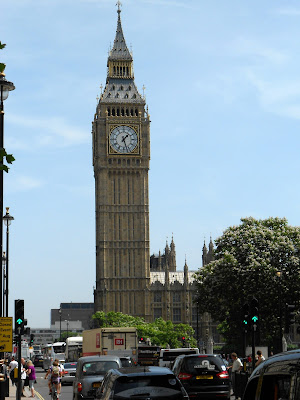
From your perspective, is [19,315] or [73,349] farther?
[73,349]

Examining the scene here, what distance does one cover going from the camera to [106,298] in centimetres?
12150

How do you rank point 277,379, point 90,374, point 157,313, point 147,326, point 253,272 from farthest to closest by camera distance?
point 157,313 < point 147,326 < point 253,272 < point 90,374 < point 277,379

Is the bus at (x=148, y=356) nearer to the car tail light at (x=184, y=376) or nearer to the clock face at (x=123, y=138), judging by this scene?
the car tail light at (x=184, y=376)

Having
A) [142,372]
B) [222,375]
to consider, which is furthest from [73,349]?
[142,372]

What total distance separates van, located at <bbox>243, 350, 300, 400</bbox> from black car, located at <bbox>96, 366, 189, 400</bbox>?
19.4ft

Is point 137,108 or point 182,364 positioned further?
point 137,108

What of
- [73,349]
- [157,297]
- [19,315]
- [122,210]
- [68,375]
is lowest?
[68,375]

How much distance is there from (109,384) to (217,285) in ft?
125

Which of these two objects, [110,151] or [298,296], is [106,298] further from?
[298,296]

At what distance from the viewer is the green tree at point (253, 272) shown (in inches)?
2041

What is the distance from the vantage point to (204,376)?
2392 cm

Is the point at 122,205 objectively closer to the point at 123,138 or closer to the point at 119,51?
the point at 123,138

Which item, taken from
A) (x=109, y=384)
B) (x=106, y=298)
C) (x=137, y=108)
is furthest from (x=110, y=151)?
(x=109, y=384)

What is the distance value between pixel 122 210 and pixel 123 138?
32.4ft
